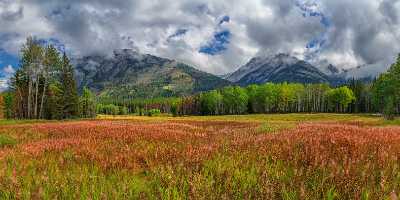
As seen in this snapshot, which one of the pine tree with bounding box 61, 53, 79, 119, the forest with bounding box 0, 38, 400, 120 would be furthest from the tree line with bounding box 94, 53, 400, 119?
the pine tree with bounding box 61, 53, 79, 119

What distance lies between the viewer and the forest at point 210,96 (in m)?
70.9

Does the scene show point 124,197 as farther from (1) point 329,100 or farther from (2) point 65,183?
(1) point 329,100

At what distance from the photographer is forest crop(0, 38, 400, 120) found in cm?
7094

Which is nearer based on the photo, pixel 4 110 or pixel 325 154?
pixel 325 154

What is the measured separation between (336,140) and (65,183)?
507cm

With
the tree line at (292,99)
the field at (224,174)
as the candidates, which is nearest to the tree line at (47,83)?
the field at (224,174)

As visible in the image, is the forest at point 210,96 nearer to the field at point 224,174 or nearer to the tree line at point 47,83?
the tree line at point 47,83

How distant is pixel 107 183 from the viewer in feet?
16.0

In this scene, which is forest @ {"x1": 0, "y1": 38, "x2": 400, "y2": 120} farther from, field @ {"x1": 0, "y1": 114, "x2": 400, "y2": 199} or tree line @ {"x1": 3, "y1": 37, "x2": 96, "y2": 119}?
field @ {"x1": 0, "y1": 114, "x2": 400, "y2": 199}

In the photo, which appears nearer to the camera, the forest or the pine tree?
the forest

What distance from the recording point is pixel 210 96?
171 metres

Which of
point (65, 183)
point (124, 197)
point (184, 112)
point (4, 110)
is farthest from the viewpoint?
point (184, 112)

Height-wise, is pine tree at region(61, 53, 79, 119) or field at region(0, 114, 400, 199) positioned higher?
pine tree at region(61, 53, 79, 119)

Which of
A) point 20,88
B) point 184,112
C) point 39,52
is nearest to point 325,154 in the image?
point 39,52
